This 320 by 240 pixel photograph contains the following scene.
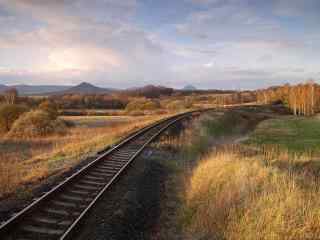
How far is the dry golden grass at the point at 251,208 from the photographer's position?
5705 mm

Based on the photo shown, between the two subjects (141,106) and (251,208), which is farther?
(141,106)

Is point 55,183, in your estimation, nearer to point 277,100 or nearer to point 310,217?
point 310,217

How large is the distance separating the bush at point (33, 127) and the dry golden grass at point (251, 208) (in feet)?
97.6

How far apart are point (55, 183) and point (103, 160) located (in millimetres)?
3683

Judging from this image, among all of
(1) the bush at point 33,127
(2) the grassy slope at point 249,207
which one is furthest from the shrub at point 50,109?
(2) the grassy slope at point 249,207

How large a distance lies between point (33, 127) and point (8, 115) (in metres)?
7.16

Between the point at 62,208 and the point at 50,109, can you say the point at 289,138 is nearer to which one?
the point at 50,109

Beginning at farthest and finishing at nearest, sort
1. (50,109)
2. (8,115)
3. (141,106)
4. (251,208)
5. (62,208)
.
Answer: (141,106), (50,109), (8,115), (62,208), (251,208)

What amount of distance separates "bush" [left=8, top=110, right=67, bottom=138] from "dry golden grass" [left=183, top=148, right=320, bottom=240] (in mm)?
29747

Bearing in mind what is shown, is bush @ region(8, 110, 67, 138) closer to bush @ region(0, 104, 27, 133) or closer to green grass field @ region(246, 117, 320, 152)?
bush @ region(0, 104, 27, 133)

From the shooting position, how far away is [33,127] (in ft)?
115

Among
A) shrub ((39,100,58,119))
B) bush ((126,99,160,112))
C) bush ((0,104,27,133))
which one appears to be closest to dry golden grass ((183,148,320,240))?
bush ((0,104,27,133))

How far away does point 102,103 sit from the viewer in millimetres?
122312

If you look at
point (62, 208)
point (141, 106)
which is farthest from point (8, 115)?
point (141, 106)
